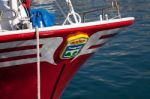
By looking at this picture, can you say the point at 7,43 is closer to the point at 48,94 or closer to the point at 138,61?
the point at 48,94

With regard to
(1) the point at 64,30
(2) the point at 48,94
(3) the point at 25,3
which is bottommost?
(2) the point at 48,94

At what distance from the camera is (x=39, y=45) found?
6.01 metres

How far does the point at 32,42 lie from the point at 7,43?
1.40 ft

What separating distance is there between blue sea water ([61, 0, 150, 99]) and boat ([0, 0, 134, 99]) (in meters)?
3.23

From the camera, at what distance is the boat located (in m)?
5.80

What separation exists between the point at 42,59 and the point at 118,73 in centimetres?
604

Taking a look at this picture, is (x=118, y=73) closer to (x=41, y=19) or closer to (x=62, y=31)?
(x=41, y=19)

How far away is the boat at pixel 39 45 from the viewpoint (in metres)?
5.80

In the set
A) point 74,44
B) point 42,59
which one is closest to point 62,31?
point 74,44

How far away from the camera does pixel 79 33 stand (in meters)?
6.07

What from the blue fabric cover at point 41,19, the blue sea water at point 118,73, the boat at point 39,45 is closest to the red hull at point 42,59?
the boat at point 39,45

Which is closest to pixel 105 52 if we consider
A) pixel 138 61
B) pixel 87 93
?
pixel 138 61

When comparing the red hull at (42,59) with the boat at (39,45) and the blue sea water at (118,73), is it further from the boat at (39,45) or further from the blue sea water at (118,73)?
the blue sea water at (118,73)

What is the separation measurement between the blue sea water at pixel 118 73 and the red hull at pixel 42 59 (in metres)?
3.01
